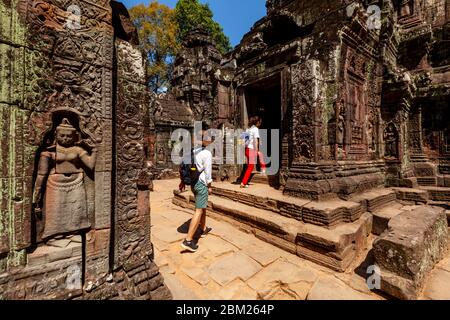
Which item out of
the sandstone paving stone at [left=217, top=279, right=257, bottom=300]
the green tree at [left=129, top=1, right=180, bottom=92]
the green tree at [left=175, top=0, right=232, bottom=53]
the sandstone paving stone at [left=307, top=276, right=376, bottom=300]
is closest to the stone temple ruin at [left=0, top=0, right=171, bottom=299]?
the sandstone paving stone at [left=217, top=279, right=257, bottom=300]

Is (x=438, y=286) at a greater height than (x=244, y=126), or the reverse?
(x=244, y=126)

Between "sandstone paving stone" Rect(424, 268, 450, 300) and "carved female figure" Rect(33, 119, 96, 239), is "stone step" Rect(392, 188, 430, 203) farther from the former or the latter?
"carved female figure" Rect(33, 119, 96, 239)

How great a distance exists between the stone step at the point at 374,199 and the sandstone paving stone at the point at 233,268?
249 centimetres

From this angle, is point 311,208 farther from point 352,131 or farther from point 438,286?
point 352,131

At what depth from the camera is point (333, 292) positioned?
224cm

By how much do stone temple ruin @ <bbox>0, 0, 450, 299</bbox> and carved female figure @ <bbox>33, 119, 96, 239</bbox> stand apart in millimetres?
12

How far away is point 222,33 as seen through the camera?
81.1ft

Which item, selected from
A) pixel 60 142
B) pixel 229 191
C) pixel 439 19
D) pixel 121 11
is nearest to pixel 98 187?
pixel 60 142

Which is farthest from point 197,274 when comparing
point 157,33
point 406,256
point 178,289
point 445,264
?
point 157,33

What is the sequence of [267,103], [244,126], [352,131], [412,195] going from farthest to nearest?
[267,103], [244,126], [352,131], [412,195]

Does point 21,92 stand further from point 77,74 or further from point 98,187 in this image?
point 98,187

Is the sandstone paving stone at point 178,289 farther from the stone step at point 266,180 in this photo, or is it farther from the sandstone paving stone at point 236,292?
the stone step at point 266,180

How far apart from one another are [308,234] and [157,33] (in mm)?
23963

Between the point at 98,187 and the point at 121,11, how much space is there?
1.97 m
